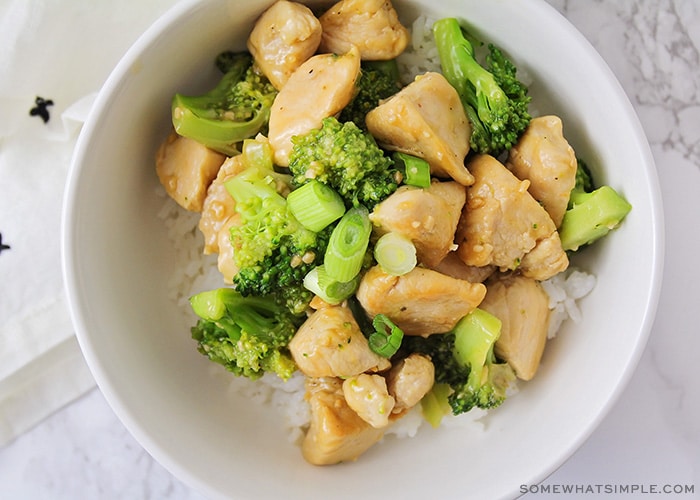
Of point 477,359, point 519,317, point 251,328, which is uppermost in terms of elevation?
point 519,317

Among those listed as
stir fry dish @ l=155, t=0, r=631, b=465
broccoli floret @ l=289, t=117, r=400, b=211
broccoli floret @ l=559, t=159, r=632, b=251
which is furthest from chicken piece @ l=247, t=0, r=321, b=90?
broccoli floret @ l=559, t=159, r=632, b=251

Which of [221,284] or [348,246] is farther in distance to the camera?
[221,284]

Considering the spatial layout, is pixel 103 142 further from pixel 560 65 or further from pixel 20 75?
pixel 560 65

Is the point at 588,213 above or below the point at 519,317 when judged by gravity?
above

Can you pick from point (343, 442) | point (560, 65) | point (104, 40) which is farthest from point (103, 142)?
point (560, 65)

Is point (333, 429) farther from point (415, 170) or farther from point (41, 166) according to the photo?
point (41, 166)

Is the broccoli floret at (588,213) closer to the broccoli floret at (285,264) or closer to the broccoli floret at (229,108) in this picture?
the broccoli floret at (285,264)

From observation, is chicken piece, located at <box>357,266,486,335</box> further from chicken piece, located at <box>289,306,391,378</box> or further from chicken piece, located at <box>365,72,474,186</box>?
chicken piece, located at <box>365,72,474,186</box>

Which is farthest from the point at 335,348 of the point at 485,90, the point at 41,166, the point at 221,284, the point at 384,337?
the point at 41,166
